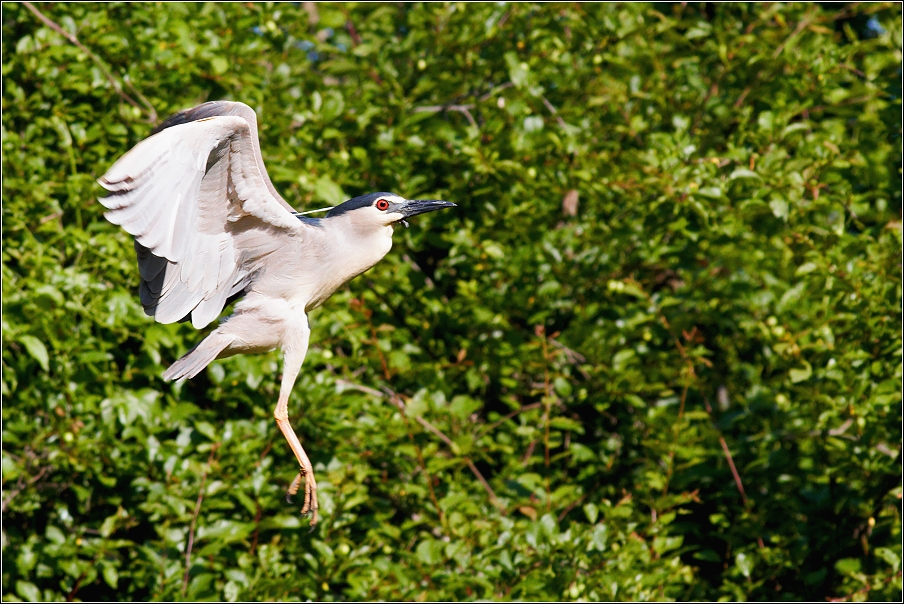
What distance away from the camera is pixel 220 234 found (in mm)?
3102

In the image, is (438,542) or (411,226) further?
(411,226)

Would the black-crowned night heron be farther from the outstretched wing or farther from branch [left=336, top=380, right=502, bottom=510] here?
branch [left=336, top=380, right=502, bottom=510]

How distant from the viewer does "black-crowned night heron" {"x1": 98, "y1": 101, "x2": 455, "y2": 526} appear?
2906 mm

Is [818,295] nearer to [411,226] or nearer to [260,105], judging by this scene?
[411,226]

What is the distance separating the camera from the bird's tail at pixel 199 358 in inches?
121

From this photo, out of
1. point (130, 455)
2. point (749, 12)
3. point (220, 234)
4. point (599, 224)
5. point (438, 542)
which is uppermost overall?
point (220, 234)

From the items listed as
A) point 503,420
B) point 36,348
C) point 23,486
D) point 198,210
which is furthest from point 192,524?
point 198,210

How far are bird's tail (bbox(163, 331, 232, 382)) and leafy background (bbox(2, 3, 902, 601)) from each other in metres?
1.30

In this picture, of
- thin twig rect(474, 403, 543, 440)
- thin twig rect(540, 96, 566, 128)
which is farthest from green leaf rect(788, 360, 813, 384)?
thin twig rect(540, 96, 566, 128)

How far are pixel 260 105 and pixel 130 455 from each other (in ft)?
5.79

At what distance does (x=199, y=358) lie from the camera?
313 centimetres

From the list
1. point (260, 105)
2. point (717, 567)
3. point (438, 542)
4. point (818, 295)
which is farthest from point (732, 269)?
point (260, 105)

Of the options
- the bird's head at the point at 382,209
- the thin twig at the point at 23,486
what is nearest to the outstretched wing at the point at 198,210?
the bird's head at the point at 382,209

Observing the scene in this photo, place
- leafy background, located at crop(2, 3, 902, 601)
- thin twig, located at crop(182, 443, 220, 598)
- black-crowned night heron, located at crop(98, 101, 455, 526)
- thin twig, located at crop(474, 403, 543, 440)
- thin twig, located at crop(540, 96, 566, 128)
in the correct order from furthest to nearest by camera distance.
Answer: thin twig, located at crop(540, 96, 566, 128) → thin twig, located at crop(474, 403, 543, 440) → leafy background, located at crop(2, 3, 902, 601) → thin twig, located at crop(182, 443, 220, 598) → black-crowned night heron, located at crop(98, 101, 455, 526)
